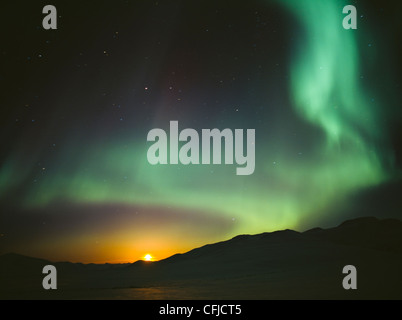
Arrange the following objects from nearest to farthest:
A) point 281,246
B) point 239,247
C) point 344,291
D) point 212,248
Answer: point 344,291, point 281,246, point 239,247, point 212,248

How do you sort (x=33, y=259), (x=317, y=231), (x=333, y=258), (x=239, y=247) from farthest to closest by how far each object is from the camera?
1. (x=33, y=259)
2. (x=317, y=231)
3. (x=239, y=247)
4. (x=333, y=258)

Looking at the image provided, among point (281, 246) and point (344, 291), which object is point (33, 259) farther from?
point (344, 291)

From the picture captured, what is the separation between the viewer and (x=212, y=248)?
5231 cm

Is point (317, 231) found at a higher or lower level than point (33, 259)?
higher

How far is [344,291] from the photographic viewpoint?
14.2 meters
